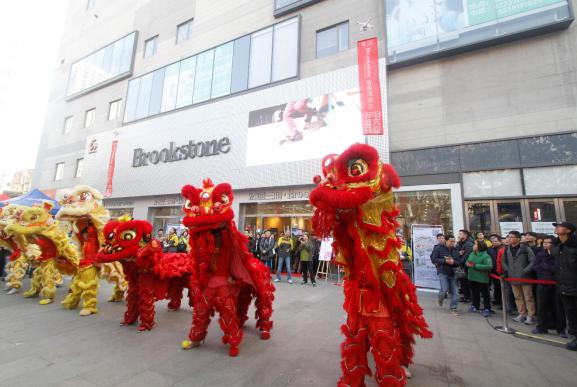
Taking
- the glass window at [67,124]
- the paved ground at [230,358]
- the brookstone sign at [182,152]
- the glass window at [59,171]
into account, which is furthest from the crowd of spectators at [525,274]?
the glass window at [67,124]

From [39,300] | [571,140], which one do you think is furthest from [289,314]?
[571,140]

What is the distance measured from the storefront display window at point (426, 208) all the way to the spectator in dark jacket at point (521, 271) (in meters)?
3.52

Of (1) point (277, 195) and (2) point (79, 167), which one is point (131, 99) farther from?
(1) point (277, 195)

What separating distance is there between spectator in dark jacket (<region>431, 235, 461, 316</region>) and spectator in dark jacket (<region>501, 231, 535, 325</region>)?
2.70 ft

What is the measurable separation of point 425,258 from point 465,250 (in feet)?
4.20

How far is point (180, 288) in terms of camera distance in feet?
15.9

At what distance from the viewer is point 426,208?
8953mm

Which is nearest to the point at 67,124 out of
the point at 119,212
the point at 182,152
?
the point at 119,212

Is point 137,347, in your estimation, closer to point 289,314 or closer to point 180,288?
point 180,288

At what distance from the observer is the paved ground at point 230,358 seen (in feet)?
8.39

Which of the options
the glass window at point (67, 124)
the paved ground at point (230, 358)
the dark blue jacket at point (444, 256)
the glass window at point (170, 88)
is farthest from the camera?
the glass window at point (67, 124)

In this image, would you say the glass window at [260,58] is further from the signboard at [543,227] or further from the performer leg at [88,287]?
the signboard at [543,227]

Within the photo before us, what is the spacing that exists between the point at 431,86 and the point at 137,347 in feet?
35.4

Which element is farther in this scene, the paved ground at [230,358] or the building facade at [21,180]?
the building facade at [21,180]
